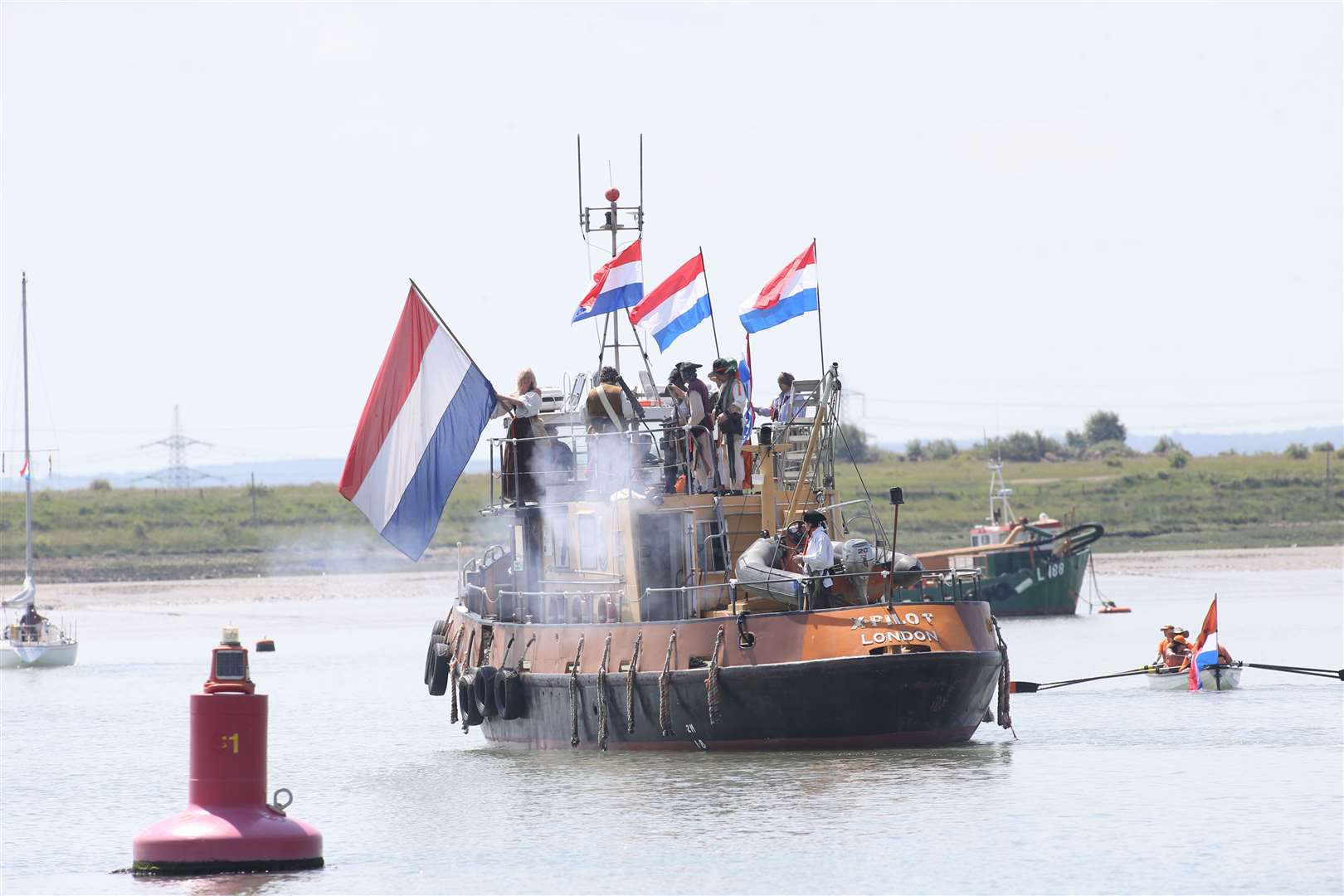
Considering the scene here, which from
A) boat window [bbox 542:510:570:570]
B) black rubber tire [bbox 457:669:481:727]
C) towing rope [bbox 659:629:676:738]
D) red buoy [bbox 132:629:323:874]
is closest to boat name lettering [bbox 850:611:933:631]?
towing rope [bbox 659:629:676:738]

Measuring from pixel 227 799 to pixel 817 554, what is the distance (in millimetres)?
10262

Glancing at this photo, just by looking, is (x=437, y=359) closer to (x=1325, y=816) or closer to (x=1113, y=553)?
(x=1325, y=816)

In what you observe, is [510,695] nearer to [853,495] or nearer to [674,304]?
[674,304]

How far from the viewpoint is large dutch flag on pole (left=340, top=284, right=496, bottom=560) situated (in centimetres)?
2880

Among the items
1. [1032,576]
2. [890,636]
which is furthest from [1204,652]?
[1032,576]

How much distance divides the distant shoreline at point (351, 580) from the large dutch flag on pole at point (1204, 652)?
49711 mm

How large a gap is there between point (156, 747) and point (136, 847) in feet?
50.2

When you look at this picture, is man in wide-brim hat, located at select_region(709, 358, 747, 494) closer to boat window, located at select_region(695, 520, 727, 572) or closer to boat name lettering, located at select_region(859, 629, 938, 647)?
boat window, located at select_region(695, 520, 727, 572)

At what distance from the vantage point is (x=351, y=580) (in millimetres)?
90938

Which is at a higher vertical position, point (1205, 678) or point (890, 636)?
point (890, 636)

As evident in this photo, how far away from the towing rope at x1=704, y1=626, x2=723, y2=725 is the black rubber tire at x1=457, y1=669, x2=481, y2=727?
527 cm

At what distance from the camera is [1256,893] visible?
63.2 feet

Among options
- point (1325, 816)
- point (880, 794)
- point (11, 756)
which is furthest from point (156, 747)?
point (1325, 816)

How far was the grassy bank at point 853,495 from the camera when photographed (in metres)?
94.5
